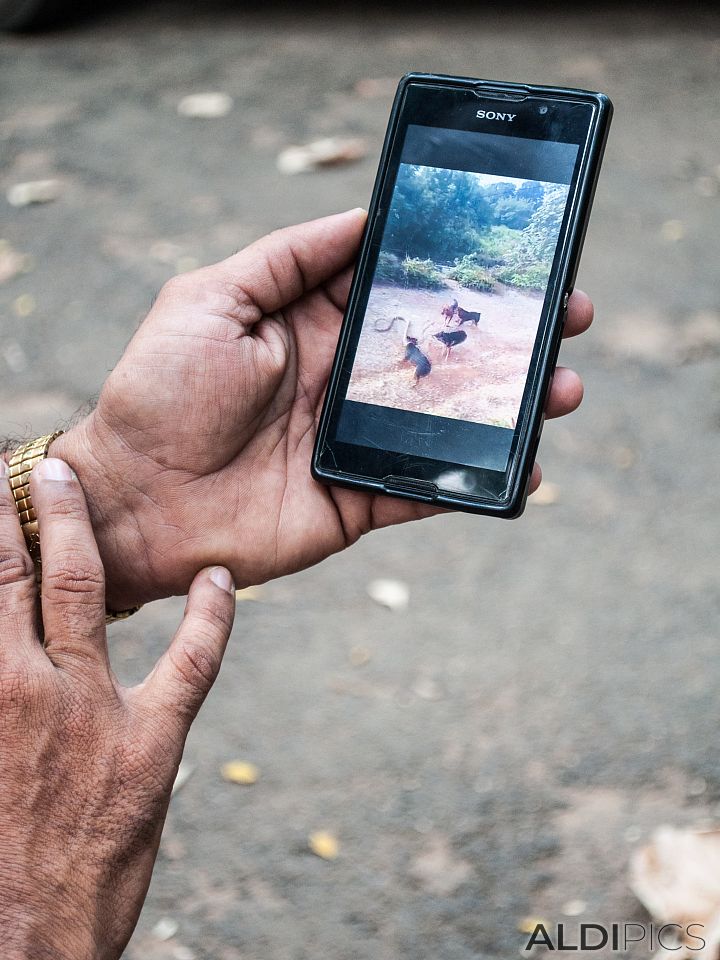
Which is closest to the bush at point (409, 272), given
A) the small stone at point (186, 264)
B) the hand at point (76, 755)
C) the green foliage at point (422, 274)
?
the green foliage at point (422, 274)

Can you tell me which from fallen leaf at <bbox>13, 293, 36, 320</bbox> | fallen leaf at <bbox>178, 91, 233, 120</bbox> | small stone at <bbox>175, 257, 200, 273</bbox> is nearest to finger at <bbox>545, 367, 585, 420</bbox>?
small stone at <bbox>175, 257, 200, 273</bbox>

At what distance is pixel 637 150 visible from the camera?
12.3 feet

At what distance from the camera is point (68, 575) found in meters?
1.41

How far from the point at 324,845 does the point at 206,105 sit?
3.15 metres

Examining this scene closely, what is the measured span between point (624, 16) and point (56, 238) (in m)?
2.77

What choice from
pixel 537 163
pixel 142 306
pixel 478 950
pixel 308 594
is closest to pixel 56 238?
pixel 142 306

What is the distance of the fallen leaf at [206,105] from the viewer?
161 inches

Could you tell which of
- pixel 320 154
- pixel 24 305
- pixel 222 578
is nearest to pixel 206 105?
pixel 320 154

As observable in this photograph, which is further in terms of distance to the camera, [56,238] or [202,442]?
[56,238]

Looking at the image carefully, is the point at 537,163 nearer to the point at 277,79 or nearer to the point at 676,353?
the point at 676,353

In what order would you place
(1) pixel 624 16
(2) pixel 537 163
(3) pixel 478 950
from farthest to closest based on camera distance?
1. (1) pixel 624 16
2. (3) pixel 478 950
3. (2) pixel 537 163

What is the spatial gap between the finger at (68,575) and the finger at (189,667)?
80 mm

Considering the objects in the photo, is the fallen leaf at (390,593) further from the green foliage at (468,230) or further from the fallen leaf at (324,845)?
the green foliage at (468,230)

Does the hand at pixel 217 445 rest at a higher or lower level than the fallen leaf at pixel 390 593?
higher
